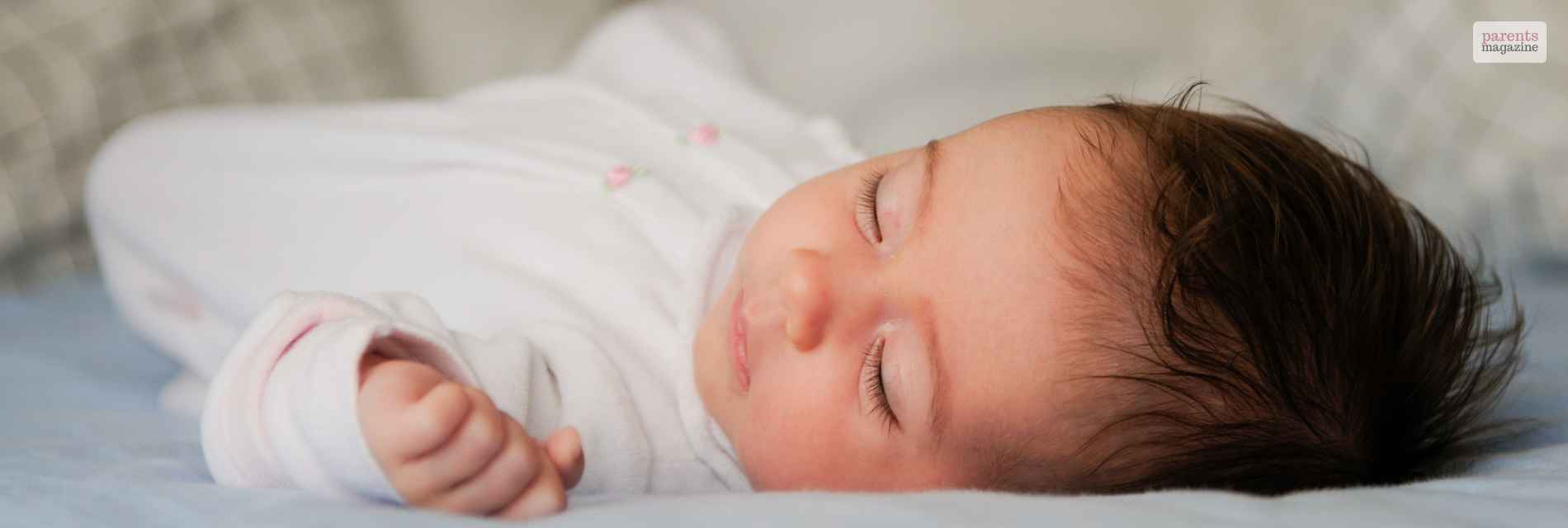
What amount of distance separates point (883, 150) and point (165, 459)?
41.2 inches

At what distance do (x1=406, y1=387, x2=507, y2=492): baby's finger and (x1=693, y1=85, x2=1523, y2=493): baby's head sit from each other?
256 millimetres

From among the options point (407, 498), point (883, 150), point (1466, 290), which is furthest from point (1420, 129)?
point (407, 498)

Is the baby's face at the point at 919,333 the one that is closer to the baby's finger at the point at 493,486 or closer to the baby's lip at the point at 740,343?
the baby's lip at the point at 740,343

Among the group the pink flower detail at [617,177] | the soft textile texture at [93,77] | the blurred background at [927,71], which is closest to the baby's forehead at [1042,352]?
the pink flower detail at [617,177]

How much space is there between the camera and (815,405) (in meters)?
0.94

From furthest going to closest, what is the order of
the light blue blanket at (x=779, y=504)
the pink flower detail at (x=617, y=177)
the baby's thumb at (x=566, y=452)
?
the pink flower detail at (x=617, y=177) < the baby's thumb at (x=566, y=452) < the light blue blanket at (x=779, y=504)

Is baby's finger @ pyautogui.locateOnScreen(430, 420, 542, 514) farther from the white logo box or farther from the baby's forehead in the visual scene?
the white logo box

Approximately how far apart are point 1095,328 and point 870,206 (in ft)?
0.74

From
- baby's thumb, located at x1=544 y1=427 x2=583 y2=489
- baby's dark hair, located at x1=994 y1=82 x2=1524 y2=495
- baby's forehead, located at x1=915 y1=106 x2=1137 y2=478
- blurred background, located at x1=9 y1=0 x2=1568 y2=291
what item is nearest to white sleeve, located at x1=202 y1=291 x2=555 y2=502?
baby's thumb, located at x1=544 y1=427 x2=583 y2=489

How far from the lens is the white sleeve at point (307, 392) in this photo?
30.5 inches

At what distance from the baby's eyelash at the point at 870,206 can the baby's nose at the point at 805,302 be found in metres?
0.07

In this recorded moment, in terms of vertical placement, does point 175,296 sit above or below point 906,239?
below

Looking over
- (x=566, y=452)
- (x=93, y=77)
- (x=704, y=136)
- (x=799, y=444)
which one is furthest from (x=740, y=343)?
(x=93, y=77)

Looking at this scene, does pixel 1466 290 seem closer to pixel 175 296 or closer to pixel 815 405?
pixel 815 405
